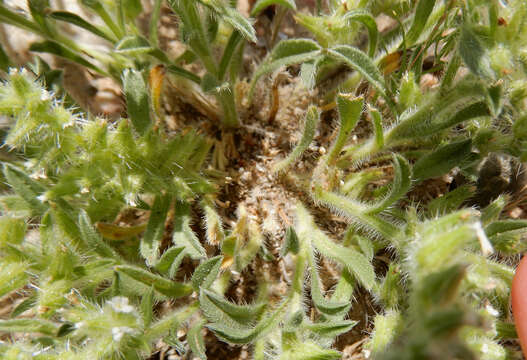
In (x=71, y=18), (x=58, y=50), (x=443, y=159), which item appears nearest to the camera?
(x=443, y=159)

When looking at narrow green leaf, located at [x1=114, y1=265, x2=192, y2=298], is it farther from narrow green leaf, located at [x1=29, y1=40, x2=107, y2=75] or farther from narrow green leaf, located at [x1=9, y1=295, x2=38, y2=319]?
narrow green leaf, located at [x1=29, y1=40, x2=107, y2=75]

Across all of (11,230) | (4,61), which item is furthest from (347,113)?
(4,61)

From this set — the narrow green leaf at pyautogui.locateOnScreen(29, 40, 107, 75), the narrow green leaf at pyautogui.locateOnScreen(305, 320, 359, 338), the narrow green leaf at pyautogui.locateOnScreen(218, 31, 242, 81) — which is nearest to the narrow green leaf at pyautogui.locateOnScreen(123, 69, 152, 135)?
the narrow green leaf at pyautogui.locateOnScreen(218, 31, 242, 81)

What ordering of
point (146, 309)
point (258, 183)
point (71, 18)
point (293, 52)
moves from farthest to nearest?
point (258, 183) < point (71, 18) < point (293, 52) < point (146, 309)

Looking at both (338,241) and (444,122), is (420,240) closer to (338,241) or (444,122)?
(444,122)

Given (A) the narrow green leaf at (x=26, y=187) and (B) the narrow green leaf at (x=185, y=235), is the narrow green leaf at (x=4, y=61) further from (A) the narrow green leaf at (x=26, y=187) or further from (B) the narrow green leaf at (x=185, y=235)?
(B) the narrow green leaf at (x=185, y=235)

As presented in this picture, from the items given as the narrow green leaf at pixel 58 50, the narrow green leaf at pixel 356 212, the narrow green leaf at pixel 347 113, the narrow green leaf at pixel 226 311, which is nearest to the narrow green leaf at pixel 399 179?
the narrow green leaf at pixel 356 212

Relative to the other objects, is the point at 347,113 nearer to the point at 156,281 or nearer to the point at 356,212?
the point at 356,212

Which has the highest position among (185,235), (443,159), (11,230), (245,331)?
(443,159)
